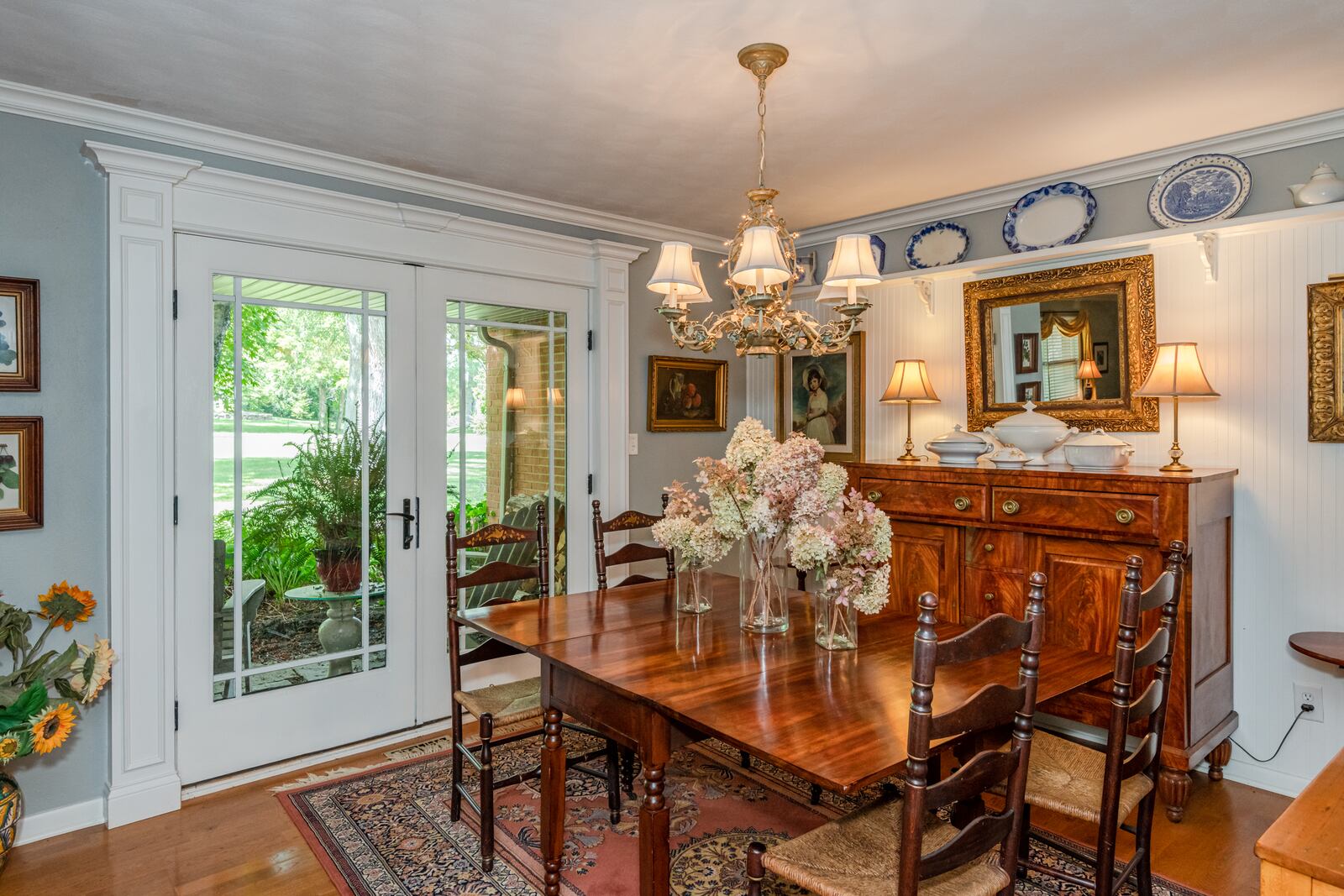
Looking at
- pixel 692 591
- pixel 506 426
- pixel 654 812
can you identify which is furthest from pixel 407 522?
pixel 654 812

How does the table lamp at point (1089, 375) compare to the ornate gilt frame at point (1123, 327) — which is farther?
the table lamp at point (1089, 375)

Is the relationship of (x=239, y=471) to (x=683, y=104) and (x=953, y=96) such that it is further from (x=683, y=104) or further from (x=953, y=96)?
(x=953, y=96)

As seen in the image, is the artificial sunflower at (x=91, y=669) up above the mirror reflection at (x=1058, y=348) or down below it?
below

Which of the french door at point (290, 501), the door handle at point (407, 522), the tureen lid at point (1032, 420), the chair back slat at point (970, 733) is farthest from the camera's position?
the door handle at point (407, 522)

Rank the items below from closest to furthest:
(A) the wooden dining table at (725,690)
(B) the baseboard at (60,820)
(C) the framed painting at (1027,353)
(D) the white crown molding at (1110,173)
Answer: (A) the wooden dining table at (725,690) → (B) the baseboard at (60,820) → (D) the white crown molding at (1110,173) → (C) the framed painting at (1027,353)

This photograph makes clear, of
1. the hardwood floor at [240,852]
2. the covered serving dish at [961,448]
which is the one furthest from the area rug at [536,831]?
the covered serving dish at [961,448]

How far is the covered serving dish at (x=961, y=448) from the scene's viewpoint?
11.0ft

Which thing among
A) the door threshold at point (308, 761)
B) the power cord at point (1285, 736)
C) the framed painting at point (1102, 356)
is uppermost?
the framed painting at point (1102, 356)

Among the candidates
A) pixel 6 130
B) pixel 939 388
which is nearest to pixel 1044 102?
pixel 939 388

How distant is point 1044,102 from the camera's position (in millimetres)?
2656

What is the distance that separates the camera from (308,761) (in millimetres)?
3186

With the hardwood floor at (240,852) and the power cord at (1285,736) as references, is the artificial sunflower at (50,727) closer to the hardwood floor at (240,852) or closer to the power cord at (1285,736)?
the hardwood floor at (240,852)

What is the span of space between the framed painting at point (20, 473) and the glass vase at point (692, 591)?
2159 millimetres

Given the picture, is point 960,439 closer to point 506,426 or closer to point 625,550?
point 625,550
